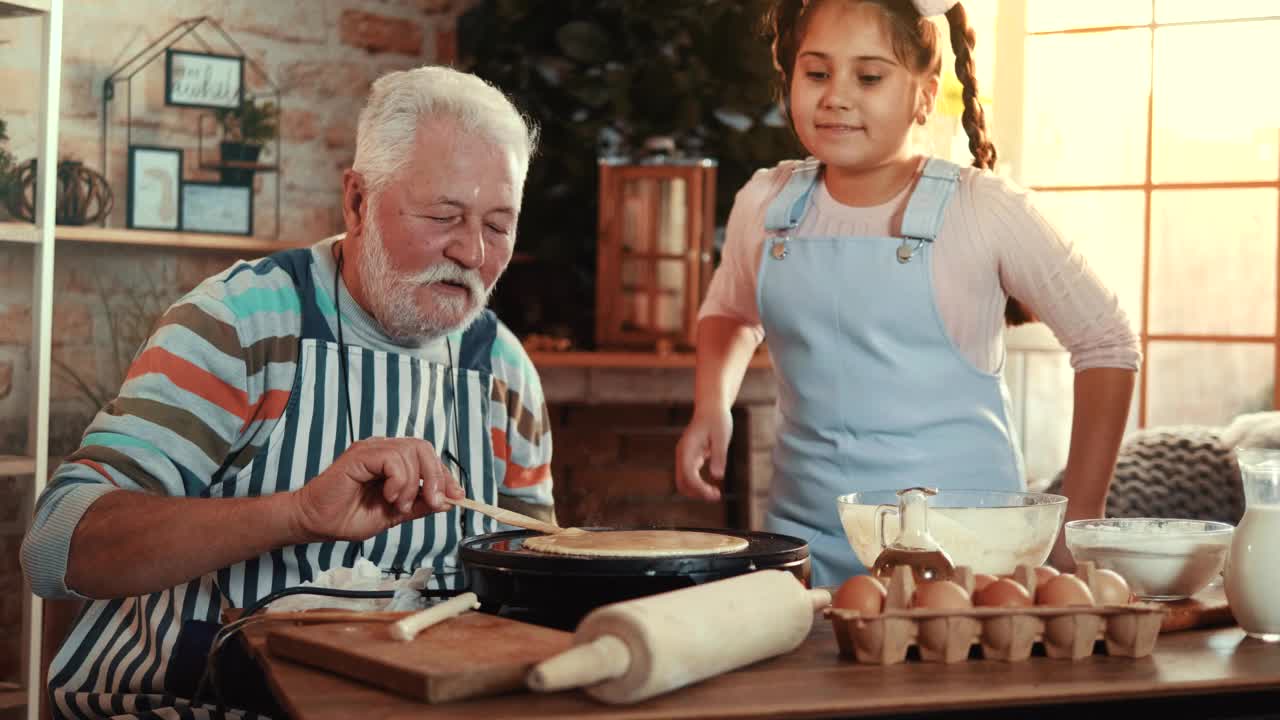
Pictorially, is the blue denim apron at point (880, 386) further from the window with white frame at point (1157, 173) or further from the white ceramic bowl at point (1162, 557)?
the window with white frame at point (1157, 173)

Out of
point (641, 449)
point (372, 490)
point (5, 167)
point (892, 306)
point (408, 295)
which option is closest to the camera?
point (372, 490)

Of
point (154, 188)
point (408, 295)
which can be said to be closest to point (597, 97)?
point (154, 188)

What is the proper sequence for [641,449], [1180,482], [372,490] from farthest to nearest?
[641,449] → [1180,482] → [372,490]

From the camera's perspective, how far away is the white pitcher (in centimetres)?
111

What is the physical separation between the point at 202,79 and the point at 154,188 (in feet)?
1.01

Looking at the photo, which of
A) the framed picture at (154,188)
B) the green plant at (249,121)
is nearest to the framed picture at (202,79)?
the green plant at (249,121)

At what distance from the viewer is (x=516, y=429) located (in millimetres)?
1770

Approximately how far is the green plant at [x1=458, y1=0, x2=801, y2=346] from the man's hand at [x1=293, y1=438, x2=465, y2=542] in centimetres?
255

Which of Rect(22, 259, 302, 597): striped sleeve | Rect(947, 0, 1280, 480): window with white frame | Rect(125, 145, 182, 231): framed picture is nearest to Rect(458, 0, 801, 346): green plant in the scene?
Rect(947, 0, 1280, 480): window with white frame

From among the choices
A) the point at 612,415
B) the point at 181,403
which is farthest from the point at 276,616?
the point at 612,415

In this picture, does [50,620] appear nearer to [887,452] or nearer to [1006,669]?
[887,452]

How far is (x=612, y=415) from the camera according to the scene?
376cm

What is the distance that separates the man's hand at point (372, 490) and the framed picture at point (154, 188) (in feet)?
7.83

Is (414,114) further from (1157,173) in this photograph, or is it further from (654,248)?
(1157,173)
